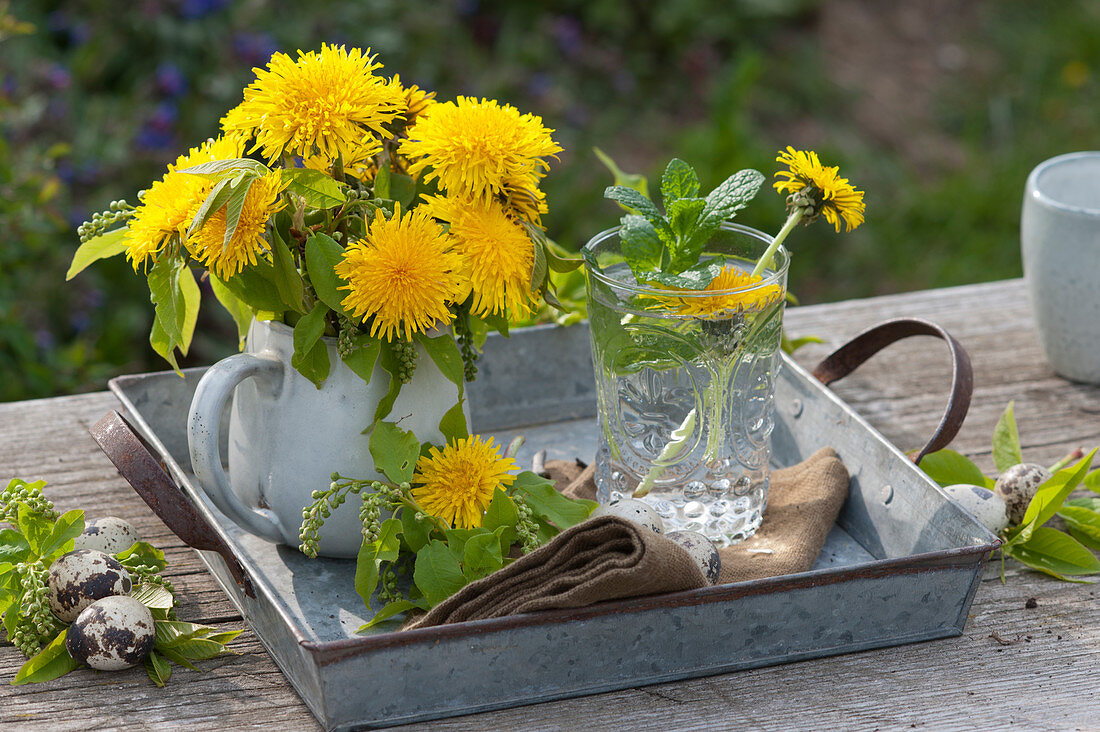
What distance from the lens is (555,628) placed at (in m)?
0.80

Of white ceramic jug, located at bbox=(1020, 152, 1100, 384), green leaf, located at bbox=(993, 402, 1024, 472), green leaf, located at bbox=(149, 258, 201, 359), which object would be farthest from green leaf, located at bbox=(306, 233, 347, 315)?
white ceramic jug, located at bbox=(1020, 152, 1100, 384)

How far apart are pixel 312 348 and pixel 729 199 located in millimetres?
352

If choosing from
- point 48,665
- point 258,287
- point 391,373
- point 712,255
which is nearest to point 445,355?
point 391,373

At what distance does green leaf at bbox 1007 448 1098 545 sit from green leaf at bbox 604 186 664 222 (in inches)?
16.0

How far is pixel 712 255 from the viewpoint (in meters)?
0.99

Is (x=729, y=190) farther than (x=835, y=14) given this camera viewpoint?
No

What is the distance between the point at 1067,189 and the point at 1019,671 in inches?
29.0

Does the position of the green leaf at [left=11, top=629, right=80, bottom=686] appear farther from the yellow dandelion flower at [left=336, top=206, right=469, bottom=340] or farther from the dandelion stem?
the dandelion stem

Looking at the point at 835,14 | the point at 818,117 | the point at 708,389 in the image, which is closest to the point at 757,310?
the point at 708,389

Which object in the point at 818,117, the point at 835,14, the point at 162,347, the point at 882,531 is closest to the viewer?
the point at 162,347

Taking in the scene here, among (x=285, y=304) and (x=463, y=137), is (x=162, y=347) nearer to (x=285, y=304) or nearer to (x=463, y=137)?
(x=285, y=304)

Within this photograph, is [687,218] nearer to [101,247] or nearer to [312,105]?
[312,105]

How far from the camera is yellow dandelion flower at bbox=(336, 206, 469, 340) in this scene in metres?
0.82

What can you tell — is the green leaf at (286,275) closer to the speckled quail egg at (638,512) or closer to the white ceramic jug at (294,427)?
the white ceramic jug at (294,427)
